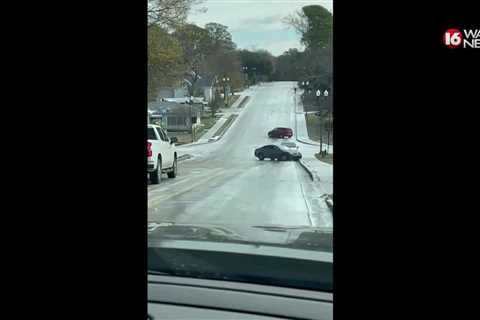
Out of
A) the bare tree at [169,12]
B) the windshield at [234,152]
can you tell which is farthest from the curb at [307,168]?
the bare tree at [169,12]

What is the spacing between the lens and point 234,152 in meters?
3.20

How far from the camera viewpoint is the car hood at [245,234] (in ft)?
9.20

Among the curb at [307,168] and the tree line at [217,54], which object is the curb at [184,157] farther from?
the curb at [307,168]

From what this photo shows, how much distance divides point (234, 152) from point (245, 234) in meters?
0.45

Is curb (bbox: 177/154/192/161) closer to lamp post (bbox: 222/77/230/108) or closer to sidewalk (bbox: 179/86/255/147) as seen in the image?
sidewalk (bbox: 179/86/255/147)

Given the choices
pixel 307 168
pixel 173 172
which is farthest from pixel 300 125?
pixel 173 172

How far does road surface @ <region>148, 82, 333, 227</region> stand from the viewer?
3.01m

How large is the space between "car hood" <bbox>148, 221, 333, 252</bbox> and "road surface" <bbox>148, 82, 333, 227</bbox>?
35mm

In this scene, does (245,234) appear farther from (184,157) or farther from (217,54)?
(217,54)

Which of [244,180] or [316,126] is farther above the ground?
[316,126]

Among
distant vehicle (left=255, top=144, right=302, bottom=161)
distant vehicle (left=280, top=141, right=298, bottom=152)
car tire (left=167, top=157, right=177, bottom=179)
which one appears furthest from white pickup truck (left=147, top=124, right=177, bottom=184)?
distant vehicle (left=280, top=141, right=298, bottom=152)
